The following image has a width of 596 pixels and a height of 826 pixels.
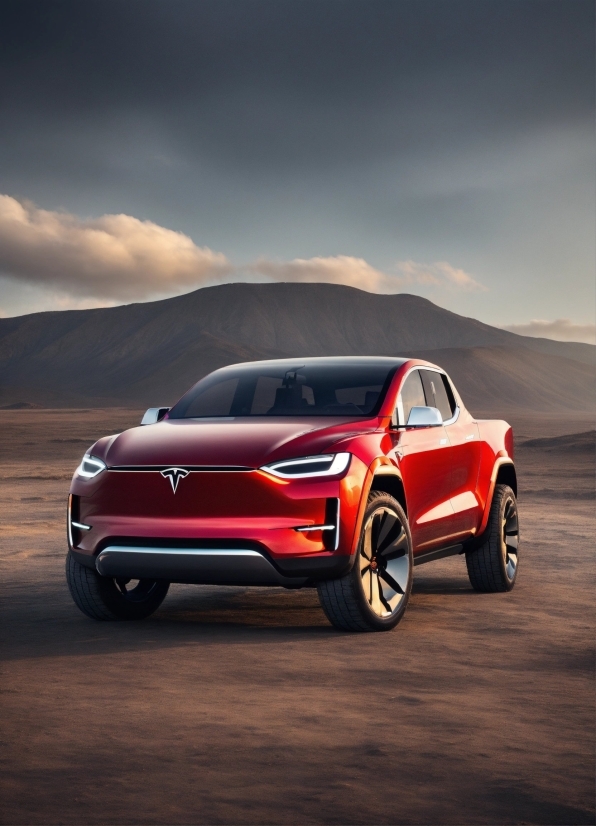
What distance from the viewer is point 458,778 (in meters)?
4.42

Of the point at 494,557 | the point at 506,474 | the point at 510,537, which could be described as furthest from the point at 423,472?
the point at 506,474

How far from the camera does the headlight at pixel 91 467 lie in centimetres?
743

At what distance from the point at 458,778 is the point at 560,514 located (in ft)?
45.8

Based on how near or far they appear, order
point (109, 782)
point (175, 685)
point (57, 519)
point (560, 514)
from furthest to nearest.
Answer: point (560, 514) < point (57, 519) < point (175, 685) < point (109, 782)

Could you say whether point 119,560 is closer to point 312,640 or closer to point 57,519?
point 312,640

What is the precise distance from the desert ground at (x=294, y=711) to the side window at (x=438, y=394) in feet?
5.10

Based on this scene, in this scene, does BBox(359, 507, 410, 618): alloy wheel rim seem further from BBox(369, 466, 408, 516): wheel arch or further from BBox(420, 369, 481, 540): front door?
BBox(420, 369, 481, 540): front door

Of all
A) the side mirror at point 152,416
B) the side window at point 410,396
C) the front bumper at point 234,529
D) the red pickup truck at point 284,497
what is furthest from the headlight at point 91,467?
the side window at point 410,396

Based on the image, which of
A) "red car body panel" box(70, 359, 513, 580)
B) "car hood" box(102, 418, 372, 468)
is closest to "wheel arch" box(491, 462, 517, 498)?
"red car body panel" box(70, 359, 513, 580)

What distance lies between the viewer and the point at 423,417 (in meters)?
7.82

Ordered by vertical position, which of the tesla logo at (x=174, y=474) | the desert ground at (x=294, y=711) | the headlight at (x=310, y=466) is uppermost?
the headlight at (x=310, y=466)

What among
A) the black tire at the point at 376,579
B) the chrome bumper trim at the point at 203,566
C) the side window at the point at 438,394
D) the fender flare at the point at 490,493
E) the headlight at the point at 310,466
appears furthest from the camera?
the fender flare at the point at 490,493

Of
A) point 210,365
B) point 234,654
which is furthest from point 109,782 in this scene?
point 210,365

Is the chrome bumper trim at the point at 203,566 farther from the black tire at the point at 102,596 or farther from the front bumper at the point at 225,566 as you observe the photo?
the black tire at the point at 102,596
